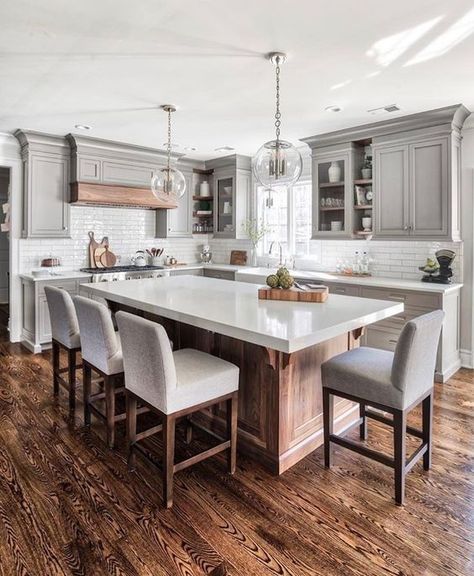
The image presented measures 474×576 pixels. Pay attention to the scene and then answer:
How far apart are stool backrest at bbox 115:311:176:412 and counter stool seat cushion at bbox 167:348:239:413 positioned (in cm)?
6

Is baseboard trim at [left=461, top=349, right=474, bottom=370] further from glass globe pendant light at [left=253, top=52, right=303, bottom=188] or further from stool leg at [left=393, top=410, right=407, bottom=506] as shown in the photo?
glass globe pendant light at [left=253, top=52, right=303, bottom=188]

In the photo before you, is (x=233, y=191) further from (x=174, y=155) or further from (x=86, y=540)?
(x=86, y=540)

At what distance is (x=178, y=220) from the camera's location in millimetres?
6332

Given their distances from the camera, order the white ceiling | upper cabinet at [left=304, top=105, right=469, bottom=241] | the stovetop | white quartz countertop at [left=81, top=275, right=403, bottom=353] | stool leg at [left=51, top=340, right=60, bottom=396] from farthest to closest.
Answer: the stovetop < upper cabinet at [left=304, top=105, right=469, bottom=241] < stool leg at [left=51, top=340, right=60, bottom=396] < the white ceiling < white quartz countertop at [left=81, top=275, right=403, bottom=353]

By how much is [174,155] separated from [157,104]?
2.27 meters

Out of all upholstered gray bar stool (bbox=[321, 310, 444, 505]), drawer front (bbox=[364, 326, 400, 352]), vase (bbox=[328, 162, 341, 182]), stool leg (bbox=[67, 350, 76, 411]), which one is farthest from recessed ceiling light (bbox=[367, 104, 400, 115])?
stool leg (bbox=[67, 350, 76, 411])

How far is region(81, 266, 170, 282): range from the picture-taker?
16.9 ft

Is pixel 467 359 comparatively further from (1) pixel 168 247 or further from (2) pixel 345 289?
(1) pixel 168 247

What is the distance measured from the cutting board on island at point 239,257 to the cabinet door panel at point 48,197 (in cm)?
251

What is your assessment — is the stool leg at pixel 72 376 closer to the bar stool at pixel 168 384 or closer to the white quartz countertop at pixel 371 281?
the bar stool at pixel 168 384

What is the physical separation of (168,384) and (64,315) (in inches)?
60.8

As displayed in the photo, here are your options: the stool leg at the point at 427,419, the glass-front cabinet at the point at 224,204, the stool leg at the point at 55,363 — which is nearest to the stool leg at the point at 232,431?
the stool leg at the point at 427,419

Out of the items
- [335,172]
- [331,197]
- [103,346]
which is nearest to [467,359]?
[331,197]

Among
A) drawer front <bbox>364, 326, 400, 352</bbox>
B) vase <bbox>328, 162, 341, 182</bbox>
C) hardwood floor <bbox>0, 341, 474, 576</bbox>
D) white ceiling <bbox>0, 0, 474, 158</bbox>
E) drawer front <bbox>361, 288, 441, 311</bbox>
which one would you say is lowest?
hardwood floor <bbox>0, 341, 474, 576</bbox>
